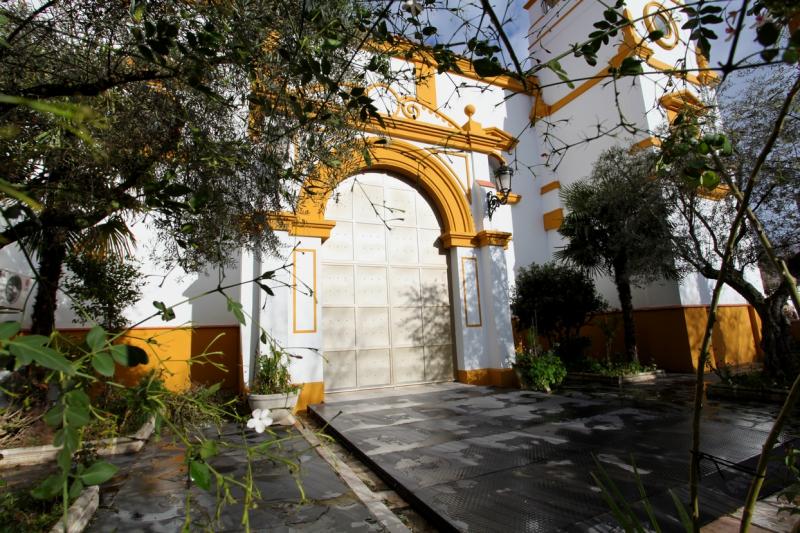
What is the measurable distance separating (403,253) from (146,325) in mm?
4668

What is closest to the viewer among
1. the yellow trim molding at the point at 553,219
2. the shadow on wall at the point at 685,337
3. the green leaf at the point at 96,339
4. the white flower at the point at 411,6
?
the green leaf at the point at 96,339

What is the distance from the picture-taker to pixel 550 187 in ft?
37.8

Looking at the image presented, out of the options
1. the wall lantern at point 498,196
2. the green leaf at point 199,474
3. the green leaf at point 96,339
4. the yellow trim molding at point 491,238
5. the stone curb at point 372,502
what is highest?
the wall lantern at point 498,196

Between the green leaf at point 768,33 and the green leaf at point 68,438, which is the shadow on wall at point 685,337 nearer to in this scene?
the green leaf at point 768,33

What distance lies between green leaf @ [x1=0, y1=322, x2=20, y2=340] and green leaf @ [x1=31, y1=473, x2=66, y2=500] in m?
0.23

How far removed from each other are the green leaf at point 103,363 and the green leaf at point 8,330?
0.38ft

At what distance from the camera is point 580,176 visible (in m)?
10.9

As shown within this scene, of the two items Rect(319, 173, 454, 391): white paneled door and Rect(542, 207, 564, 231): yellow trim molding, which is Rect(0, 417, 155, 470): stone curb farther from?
Rect(542, 207, 564, 231): yellow trim molding

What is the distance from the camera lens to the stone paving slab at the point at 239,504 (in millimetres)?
2668

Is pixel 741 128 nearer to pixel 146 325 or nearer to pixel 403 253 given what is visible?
pixel 403 253

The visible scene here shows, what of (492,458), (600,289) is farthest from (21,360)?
(600,289)

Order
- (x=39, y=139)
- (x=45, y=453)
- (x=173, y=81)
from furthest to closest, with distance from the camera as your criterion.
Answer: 1. (x=45, y=453)
2. (x=173, y=81)
3. (x=39, y=139)

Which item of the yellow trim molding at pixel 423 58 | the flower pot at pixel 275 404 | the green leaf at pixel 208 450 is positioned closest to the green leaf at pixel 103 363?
the green leaf at pixel 208 450

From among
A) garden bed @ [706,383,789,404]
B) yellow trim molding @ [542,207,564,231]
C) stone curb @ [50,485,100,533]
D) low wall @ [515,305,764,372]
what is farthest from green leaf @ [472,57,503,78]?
yellow trim molding @ [542,207,564,231]
